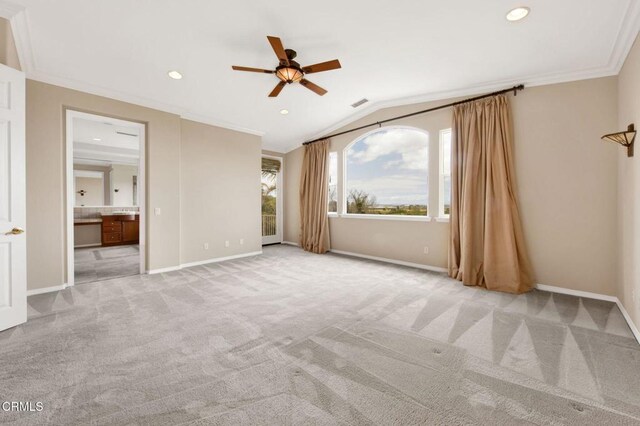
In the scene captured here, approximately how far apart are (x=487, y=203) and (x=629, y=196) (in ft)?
4.44

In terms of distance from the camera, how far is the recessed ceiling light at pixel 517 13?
250 cm

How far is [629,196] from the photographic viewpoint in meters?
2.72

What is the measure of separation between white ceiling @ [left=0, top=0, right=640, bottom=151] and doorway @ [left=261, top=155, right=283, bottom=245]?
127 inches

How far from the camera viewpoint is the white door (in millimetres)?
2494

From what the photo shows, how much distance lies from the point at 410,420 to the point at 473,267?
10.4 ft

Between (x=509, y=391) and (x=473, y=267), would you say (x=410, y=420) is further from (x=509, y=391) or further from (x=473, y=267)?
(x=473, y=267)

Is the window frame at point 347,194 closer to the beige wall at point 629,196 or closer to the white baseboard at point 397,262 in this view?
the white baseboard at point 397,262

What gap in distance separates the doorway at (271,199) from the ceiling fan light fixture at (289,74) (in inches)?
171

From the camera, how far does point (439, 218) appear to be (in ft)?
15.3

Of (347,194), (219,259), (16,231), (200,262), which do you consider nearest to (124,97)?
(16,231)

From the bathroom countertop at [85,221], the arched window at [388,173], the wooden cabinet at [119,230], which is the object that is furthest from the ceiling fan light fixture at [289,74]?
the bathroom countertop at [85,221]

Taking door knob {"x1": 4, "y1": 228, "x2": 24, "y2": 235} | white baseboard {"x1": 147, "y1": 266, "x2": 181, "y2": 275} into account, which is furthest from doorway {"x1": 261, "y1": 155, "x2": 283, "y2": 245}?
door knob {"x1": 4, "y1": 228, "x2": 24, "y2": 235}

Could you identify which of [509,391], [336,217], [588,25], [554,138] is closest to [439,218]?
[554,138]

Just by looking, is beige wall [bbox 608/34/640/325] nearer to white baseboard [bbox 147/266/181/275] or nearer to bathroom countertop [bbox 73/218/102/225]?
white baseboard [bbox 147/266/181/275]
